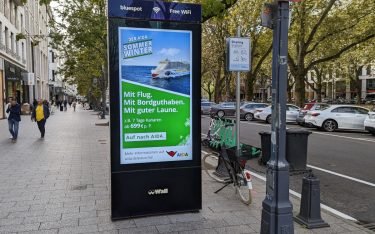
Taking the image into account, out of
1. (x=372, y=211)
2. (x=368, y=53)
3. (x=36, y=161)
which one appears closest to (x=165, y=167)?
(x=372, y=211)

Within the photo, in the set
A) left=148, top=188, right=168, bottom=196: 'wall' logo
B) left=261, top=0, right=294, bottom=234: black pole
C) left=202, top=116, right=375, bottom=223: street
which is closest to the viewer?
left=261, top=0, right=294, bottom=234: black pole

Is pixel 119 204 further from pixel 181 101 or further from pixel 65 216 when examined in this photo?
pixel 181 101

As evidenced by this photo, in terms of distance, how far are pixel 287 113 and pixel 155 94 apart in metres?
22.1

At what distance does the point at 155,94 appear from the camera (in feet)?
16.0

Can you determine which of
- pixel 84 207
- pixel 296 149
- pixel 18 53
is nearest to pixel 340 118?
pixel 296 149

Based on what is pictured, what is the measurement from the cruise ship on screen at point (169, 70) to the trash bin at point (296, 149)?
4260 millimetres

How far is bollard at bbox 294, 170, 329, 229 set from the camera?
4.92 m

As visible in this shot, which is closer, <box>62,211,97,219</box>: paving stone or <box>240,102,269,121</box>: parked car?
<box>62,211,97,219</box>: paving stone

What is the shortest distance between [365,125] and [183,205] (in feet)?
48.9

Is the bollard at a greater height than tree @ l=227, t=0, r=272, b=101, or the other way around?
tree @ l=227, t=0, r=272, b=101

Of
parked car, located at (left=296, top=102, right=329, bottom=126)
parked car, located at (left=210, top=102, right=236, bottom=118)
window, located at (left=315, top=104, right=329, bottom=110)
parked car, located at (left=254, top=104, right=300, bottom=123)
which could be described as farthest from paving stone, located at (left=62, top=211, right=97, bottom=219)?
parked car, located at (left=210, top=102, right=236, bottom=118)

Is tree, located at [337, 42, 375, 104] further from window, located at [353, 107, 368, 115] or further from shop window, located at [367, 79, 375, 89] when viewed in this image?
Answer: shop window, located at [367, 79, 375, 89]

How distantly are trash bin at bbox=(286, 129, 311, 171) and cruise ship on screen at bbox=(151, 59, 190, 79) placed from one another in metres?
4.26

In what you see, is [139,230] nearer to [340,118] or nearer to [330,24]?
[340,118]
